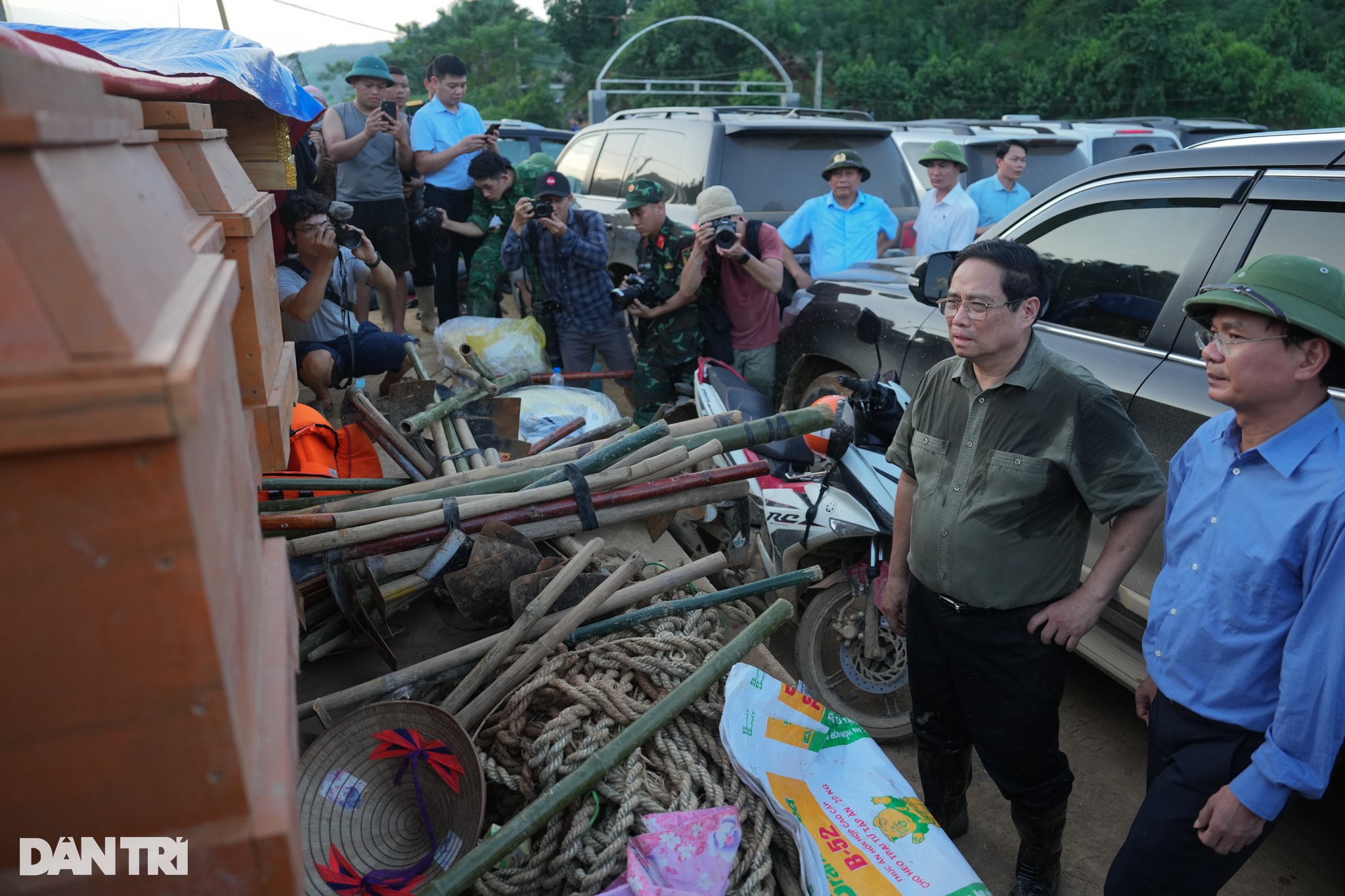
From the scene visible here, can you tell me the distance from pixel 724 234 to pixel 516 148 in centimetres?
826

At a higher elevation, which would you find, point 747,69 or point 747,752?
point 747,69

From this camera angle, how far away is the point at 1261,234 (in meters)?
2.55

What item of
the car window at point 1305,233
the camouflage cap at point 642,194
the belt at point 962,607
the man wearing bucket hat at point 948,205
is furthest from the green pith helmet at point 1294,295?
the man wearing bucket hat at point 948,205

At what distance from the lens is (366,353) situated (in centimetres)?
489

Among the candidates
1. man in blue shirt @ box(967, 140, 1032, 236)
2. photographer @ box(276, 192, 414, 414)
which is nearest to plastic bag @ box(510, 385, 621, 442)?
photographer @ box(276, 192, 414, 414)

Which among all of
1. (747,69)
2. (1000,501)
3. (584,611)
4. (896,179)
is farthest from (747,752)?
(747,69)

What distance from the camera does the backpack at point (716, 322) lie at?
16.6ft

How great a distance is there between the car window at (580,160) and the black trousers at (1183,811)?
23.8ft

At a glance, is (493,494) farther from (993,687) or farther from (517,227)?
(517,227)

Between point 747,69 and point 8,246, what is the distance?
3209 cm

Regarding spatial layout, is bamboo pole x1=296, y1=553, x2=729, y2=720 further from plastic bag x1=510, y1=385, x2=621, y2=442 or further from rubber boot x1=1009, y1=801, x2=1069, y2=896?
plastic bag x1=510, y1=385, x2=621, y2=442

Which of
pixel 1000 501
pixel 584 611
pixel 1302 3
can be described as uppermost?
pixel 1302 3

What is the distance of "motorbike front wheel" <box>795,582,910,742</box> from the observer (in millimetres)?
3334

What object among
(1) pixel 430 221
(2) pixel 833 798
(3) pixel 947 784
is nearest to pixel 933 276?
(3) pixel 947 784
